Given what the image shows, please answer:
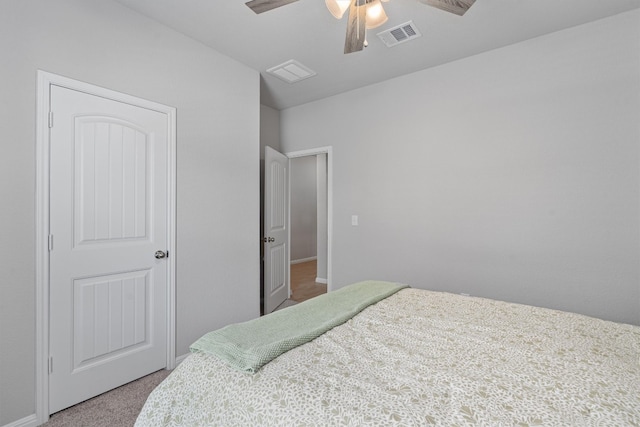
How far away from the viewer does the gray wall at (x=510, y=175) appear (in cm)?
225

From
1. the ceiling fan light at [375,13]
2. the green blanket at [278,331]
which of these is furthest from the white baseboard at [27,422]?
the ceiling fan light at [375,13]

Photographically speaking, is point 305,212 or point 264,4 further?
point 305,212

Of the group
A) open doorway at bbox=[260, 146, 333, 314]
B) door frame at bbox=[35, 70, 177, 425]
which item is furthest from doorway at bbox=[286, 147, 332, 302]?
door frame at bbox=[35, 70, 177, 425]

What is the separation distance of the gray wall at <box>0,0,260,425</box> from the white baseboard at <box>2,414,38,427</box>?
3 centimetres

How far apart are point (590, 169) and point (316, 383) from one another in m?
2.61

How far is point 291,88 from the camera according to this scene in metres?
3.52

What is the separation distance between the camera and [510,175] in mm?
2645

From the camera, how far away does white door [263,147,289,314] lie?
3.60 m

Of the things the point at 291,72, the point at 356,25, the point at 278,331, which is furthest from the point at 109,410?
the point at 291,72

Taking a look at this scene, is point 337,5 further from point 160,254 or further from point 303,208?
point 303,208

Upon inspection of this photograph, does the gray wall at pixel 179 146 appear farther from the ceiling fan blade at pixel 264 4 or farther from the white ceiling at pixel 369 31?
the ceiling fan blade at pixel 264 4

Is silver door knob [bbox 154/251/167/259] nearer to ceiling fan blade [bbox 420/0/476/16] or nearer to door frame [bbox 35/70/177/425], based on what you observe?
door frame [bbox 35/70/177/425]

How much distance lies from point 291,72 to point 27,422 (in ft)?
10.6

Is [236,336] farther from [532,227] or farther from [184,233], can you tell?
[532,227]
